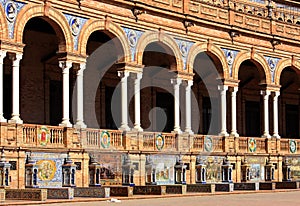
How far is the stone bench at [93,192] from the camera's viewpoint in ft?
78.3

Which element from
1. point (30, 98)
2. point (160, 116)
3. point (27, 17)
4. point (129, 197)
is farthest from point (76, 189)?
point (160, 116)

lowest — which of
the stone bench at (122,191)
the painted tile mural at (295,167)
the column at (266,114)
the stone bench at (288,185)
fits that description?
the stone bench at (288,185)

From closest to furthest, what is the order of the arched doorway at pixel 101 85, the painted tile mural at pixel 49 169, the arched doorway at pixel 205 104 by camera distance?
the painted tile mural at pixel 49 169 → the arched doorway at pixel 101 85 → the arched doorway at pixel 205 104

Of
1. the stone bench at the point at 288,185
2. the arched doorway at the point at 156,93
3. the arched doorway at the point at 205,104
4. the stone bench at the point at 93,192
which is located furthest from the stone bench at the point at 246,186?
the arched doorway at the point at 205,104

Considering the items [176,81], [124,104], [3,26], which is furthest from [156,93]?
[3,26]

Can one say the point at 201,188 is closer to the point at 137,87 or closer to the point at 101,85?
the point at 137,87

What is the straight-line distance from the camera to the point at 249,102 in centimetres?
4369

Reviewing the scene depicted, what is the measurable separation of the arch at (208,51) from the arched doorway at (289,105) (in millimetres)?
9459

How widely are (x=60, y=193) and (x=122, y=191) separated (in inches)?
92.5

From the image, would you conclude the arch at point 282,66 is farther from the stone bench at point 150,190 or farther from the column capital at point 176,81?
the stone bench at point 150,190

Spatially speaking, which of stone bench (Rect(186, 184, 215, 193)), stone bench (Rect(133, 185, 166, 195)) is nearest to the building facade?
stone bench (Rect(133, 185, 166, 195))

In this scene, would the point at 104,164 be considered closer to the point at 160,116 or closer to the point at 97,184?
the point at 97,184

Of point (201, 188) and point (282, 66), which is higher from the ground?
point (282, 66)

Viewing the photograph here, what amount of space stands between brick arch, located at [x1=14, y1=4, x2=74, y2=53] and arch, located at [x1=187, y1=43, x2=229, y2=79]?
7.12 meters
